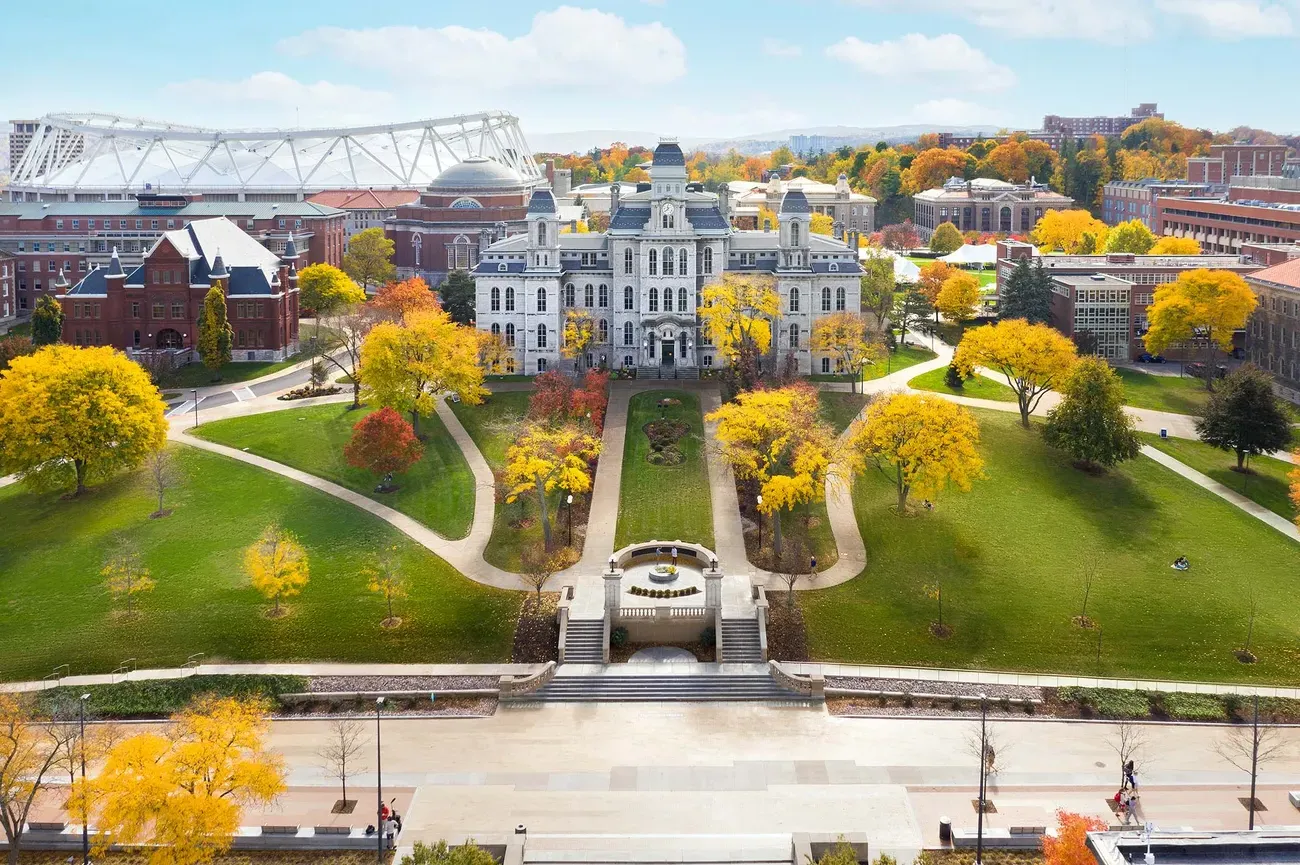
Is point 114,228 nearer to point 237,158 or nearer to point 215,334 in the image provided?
point 237,158

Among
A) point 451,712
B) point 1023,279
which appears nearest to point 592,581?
point 451,712

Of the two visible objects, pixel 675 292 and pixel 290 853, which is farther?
pixel 675 292

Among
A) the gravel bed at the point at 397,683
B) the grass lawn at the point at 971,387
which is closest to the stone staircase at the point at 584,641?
the gravel bed at the point at 397,683

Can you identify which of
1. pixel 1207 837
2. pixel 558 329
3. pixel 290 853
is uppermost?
pixel 558 329

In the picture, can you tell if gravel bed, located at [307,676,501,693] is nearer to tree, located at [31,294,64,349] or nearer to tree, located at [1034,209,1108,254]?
tree, located at [31,294,64,349]

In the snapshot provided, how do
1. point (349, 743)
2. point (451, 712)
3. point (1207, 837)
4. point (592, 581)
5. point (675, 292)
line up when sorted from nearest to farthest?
point (1207, 837) < point (349, 743) < point (451, 712) < point (592, 581) < point (675, 292)

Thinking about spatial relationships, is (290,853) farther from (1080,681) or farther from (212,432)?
(212,432)

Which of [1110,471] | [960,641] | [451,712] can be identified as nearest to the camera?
[451,712]
